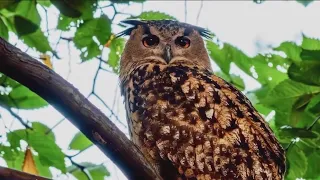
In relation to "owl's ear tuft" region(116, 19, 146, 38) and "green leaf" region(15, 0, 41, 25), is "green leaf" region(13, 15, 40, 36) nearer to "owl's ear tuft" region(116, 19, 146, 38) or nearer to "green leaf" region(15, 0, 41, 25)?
"green leaf" region(15, 0, 41, 25)

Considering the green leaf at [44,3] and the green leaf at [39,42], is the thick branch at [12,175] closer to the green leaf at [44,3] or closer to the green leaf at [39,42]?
the green leaf at [39,42]

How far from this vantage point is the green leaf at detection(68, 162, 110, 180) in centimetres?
382

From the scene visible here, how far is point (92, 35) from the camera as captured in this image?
404 cm

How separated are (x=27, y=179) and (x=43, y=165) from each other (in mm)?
1321

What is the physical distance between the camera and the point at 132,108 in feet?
10.8

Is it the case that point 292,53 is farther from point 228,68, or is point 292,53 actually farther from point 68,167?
point 68,167

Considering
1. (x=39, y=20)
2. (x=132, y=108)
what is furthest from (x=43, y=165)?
(x=39, y=20)

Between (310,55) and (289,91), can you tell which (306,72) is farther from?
(289,91)

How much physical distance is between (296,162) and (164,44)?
1.34 meters

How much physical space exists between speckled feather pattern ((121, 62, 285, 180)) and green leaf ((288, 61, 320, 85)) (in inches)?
11.9

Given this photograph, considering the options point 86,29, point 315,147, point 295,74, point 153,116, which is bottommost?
point 315,147

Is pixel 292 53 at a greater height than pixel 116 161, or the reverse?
pixel 292 53

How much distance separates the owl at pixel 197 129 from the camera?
2.93 m

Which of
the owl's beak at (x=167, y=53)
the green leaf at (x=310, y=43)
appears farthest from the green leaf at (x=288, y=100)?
the owl's beak at (x=167, y=53)
